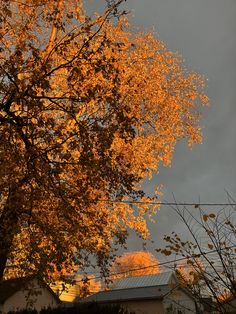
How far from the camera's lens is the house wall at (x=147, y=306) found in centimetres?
2956

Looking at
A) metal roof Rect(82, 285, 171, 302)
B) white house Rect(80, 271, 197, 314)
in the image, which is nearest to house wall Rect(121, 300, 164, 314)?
white house Rect(80, 271, 197, 314)

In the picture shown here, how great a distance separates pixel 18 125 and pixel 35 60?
1.57 meters

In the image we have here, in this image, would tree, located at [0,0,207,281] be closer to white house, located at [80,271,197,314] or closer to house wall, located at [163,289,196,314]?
house wall, located at [163,289,196,314]

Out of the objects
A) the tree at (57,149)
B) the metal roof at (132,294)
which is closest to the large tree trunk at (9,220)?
the tree at (57,149)

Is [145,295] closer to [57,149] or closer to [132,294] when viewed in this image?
[132,294]

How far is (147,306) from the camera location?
30.6 m

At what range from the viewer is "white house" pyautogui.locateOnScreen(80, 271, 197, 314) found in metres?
29.7

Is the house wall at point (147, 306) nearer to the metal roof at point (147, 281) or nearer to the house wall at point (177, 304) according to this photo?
the house wall at point (177, 304)

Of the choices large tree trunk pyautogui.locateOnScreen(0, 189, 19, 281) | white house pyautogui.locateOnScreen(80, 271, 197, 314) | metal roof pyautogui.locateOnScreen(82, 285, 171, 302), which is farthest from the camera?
metal roof pyautogui.locateOnScreen(82, 285, 171, 302)

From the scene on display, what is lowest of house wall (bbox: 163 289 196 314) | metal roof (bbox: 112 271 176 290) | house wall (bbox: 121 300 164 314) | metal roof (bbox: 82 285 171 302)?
house wall (bbox: 163 289 196 314)

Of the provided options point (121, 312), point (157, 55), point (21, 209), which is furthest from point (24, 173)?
point (157, 55)

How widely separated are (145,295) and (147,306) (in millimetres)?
1059

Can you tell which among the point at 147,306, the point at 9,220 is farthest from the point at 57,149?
the point at 147,306

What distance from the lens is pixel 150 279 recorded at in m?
36.4
